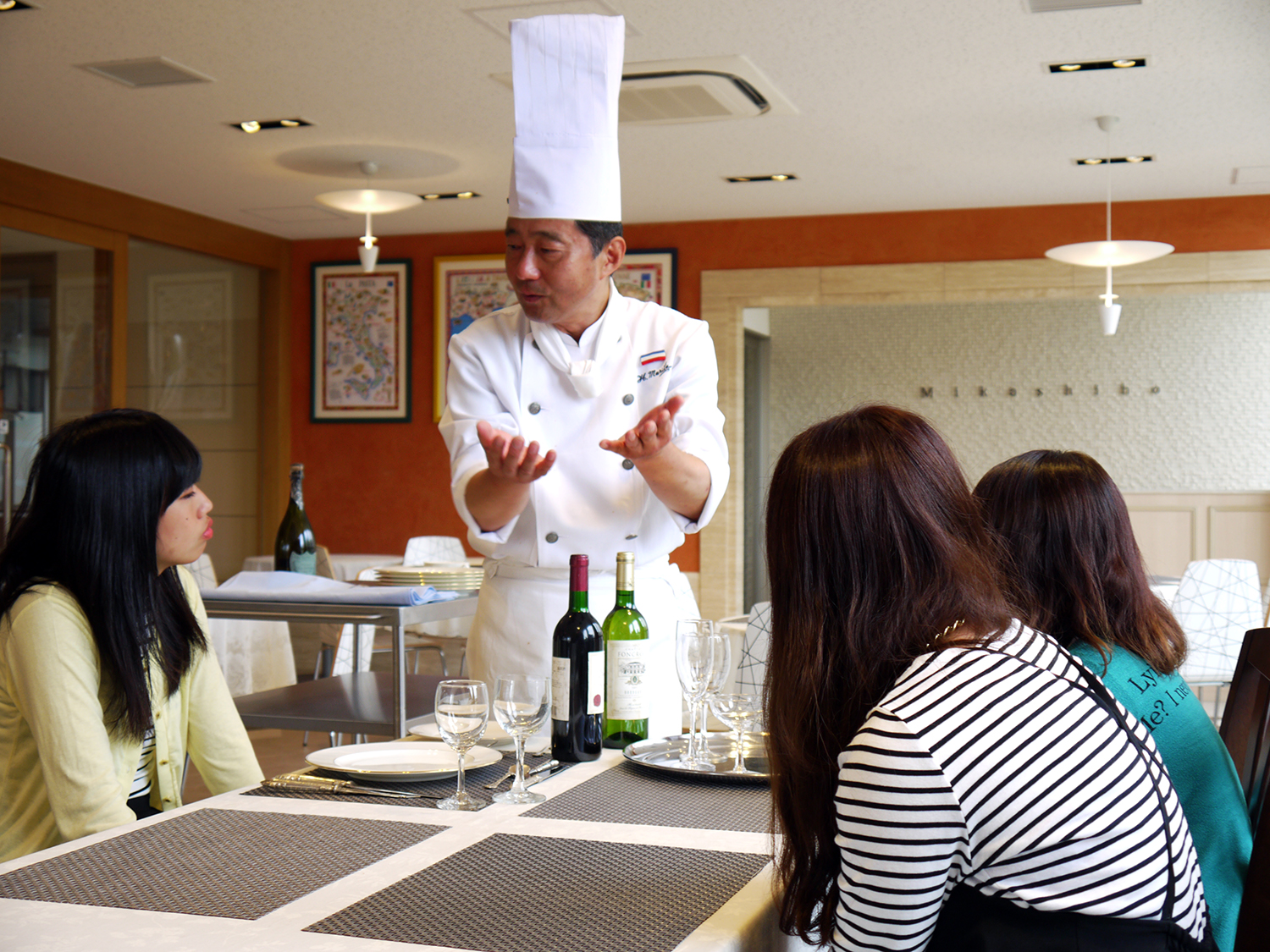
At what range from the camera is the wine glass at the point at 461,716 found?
4.48 ft

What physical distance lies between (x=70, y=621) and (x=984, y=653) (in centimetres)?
125

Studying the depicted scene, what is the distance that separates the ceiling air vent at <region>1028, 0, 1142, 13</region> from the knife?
320 centimetres

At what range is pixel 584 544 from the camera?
6.41 ft

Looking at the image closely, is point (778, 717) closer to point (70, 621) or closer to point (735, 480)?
point (70, 621)

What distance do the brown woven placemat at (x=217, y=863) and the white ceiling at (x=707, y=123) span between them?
2.93 m

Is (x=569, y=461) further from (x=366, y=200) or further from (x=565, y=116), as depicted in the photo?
(x=366, y=200)

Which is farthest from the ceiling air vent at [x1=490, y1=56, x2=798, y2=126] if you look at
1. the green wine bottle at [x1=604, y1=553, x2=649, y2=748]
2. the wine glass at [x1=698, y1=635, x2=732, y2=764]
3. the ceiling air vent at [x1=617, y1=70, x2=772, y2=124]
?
the wine glass at [x1=698, y1=635, x2=732, y2=764]

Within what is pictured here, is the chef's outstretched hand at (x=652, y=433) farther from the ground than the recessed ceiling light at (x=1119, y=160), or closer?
closer

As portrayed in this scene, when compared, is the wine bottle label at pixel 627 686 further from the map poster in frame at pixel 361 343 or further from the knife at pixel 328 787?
the map poster in frame at pixel 361 343

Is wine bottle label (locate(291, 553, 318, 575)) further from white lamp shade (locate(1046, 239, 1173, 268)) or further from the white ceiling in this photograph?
white lamp shade (locate(1046, 239, 1173, 268))

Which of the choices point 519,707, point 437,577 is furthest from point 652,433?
point 437,577

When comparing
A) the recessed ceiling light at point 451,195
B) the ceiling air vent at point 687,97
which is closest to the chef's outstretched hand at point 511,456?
the ceiling air vent at point 687,97

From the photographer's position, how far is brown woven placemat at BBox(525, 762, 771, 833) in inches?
51.5

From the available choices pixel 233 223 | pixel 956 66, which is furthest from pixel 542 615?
pixel 233 223
